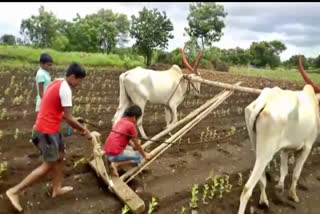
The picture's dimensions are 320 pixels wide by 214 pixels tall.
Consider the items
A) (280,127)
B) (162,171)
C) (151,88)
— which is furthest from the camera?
(151,88)

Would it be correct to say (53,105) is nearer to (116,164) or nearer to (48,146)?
(48,146)

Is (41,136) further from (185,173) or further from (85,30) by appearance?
(85,30)

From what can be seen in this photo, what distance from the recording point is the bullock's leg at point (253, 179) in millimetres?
4762

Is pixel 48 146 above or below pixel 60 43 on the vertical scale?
below

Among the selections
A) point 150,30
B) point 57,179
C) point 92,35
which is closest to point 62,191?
point 57,179

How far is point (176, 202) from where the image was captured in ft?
17.2

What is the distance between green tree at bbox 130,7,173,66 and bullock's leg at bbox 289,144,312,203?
1975 cm

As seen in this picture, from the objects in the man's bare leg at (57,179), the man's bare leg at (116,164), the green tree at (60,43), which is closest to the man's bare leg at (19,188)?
the man's bare leg at (57,179)

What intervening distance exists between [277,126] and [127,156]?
6.76 feet

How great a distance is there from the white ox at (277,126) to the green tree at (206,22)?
1110 inches

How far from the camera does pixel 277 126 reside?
4848 millimetres

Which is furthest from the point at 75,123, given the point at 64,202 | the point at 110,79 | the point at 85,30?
the point at 85,30

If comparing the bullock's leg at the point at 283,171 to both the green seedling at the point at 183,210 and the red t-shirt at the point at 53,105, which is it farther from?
the red t-shirt at the point at 53,105

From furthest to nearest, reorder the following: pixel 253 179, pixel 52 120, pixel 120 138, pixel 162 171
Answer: pixel 162 171 < pixel 120 138 < pixel 253 179 < pixel 52 120
